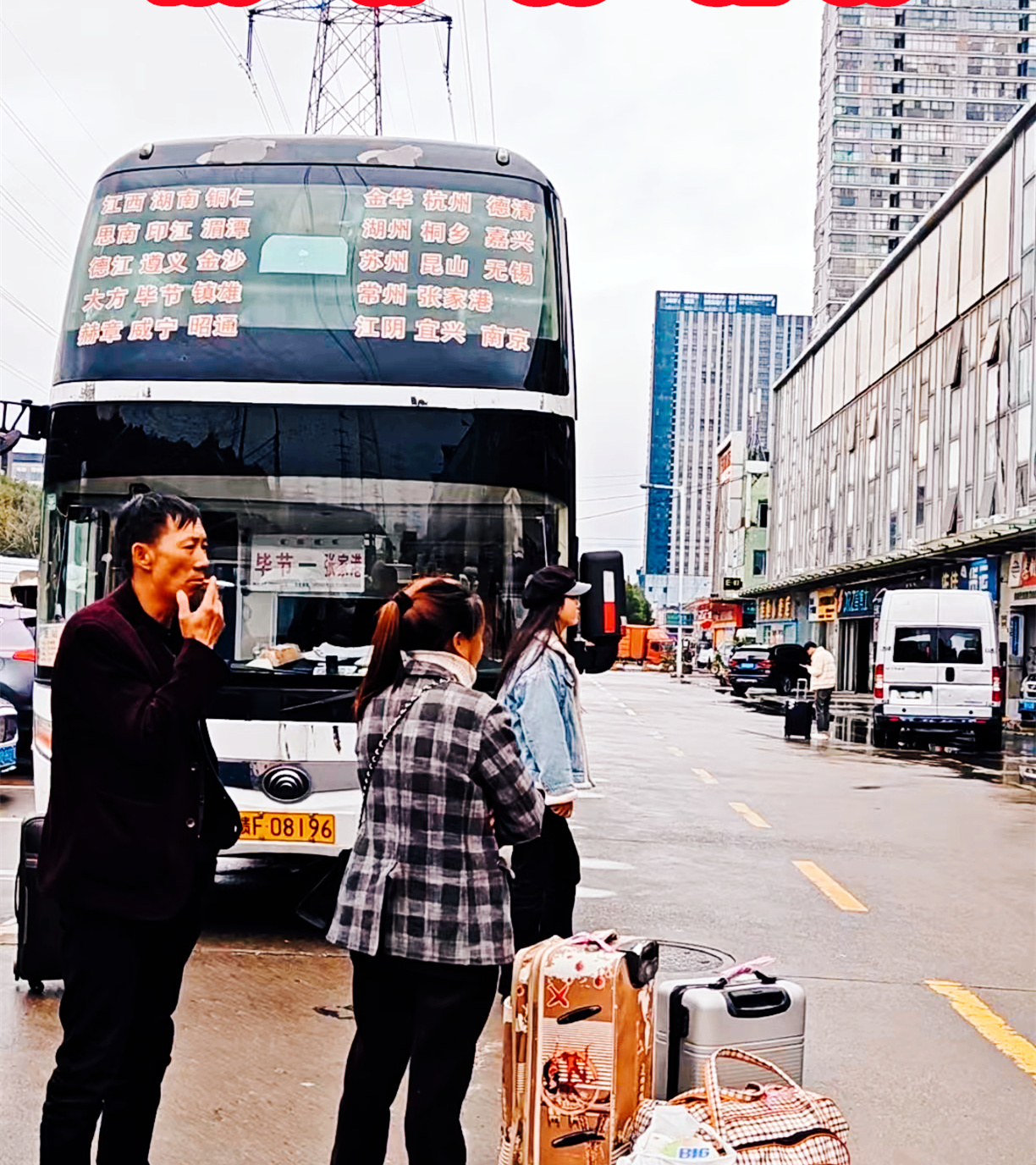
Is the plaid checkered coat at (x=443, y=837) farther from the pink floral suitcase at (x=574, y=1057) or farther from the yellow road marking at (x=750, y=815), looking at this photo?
Result: the yellow road marking at (x=750, y=815)

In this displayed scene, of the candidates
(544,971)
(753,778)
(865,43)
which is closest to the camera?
(544,971)

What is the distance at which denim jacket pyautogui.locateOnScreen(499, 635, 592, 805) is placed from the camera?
6.01 metres

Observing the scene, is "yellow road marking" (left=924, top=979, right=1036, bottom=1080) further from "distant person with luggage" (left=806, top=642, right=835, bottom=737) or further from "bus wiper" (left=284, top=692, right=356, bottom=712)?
"distant person with luggage" (left=806, top=642, right=835, bottom=737)

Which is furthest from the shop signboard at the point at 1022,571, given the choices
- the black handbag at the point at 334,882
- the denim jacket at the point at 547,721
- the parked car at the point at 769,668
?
the black handbag at the point at 334,882

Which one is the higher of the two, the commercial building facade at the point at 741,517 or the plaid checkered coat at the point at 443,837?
the commercial building facade at the point at 741,517

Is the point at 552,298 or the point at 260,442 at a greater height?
the point at 552,298

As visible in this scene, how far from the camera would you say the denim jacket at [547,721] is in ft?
19.7

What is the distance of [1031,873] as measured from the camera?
11031 mm

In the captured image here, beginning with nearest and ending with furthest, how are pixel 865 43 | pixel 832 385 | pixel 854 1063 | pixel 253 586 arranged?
1. pixel 854 1063
2. pixel 253 586
3. pixel 832 385
4. pixel 865 43

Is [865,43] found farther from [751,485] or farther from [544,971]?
[544,971]

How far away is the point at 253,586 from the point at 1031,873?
6.60 meters

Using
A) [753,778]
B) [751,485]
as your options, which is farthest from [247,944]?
[751,485]

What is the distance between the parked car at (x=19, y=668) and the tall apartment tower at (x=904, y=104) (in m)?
109

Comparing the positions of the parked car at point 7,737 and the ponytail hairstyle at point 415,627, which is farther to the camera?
the parked car at point 7,737
